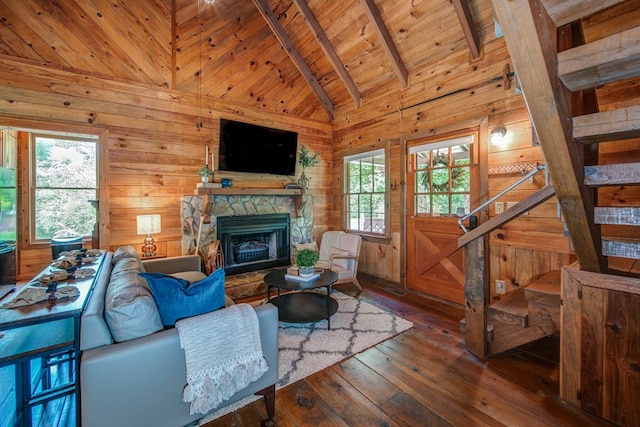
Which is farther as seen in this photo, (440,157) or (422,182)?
(422,182)

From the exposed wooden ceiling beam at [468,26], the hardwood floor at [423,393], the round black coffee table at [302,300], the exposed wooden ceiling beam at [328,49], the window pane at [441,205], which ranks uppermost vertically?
the exposed wooden ceiling beam at [328,49]

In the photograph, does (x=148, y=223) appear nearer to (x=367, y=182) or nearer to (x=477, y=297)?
(x=367, y=182)

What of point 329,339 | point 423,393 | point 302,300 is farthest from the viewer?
point 302,300

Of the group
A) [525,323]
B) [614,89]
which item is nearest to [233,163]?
[525,323]

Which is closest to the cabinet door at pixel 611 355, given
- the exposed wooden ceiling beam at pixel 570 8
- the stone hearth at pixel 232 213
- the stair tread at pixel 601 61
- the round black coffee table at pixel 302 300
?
the stair tread at pixel 601 61

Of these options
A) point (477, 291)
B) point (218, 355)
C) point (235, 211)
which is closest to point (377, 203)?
point (235, 211)

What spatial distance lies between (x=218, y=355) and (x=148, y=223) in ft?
8.69

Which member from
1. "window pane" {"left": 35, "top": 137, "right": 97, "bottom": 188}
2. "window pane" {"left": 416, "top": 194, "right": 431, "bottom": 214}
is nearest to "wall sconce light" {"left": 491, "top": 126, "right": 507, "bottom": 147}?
"window pane" {"left": 416, "top": 194, "right": 431, "bottom": 214}

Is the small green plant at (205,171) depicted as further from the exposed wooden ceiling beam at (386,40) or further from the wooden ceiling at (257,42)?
the exposed wooden ceiling beam at (386,40)

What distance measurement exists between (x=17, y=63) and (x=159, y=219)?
216 centimetres

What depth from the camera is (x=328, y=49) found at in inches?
171

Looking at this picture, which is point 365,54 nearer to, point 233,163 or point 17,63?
point 233,163

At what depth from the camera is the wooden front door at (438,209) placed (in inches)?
136

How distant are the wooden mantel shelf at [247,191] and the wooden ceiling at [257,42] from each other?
1.39m
